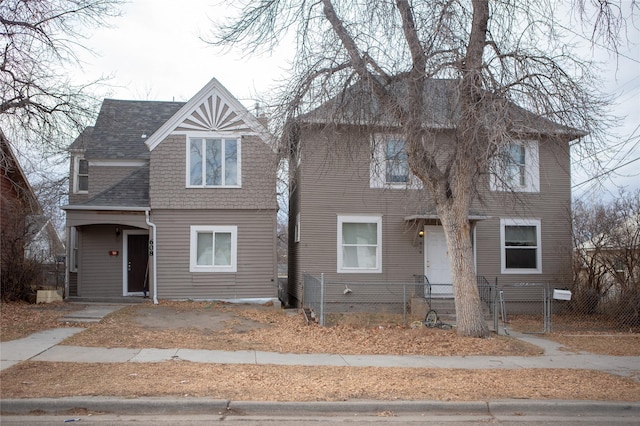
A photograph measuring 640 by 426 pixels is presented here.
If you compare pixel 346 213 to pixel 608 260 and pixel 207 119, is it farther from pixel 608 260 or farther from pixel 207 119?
pixel 608 260

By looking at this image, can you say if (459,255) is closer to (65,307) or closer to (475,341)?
(475,341)

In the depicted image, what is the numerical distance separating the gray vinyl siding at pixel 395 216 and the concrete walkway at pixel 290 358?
23.0 ft

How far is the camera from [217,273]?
17766mm

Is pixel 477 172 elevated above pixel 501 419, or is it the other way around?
pixel 477 172

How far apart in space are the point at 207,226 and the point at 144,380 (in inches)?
402

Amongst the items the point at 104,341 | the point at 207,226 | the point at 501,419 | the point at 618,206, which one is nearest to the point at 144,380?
the point at 104,341

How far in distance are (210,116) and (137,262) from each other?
5.83 metres

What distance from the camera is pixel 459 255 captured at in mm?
11820

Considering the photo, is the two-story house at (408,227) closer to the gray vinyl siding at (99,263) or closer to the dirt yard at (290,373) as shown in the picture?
the dirt yard at (290,373)

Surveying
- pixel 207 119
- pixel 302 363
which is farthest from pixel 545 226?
pixel 302 363

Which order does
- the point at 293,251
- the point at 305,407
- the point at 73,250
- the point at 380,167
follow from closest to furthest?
the point at 305,407, the point at 380,167, the point at 73,250, the point at 293,251

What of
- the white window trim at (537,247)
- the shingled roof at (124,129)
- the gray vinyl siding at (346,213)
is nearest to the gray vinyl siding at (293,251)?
the gray vinyl siding at (346,213)

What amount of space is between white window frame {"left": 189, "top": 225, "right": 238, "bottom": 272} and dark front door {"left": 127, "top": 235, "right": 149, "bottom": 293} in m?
2.60

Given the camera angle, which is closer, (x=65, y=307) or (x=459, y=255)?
(x=459, y=255)
